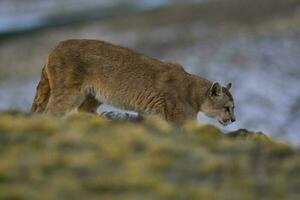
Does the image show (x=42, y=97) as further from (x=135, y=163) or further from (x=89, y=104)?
(x=135, y=163)

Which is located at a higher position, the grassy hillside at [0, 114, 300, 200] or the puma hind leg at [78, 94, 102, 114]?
the puma hind leg at [78, 94, 102, 114]

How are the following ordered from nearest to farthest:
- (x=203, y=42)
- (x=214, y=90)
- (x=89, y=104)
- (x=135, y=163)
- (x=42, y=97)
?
(x=135, y=163) → (x=42, y=97) → (x=89, y=104) → (x=214, y=90) → (x=203, y=42)

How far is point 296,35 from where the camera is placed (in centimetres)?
3644

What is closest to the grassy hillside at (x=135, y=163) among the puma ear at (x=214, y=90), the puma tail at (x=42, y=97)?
the puma tail at (x=42, y=97)

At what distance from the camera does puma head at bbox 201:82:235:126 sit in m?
16.5

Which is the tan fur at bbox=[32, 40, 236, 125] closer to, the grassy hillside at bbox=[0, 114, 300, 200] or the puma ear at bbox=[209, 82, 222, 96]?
the puma ear at bbox=[209, 82, 222, 96]

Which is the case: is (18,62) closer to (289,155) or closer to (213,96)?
(213,96)

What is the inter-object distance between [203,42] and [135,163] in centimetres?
2925

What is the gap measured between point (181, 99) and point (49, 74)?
2426 millimetres

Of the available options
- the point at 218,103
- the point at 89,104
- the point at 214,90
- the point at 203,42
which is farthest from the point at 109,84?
the point at 203,42

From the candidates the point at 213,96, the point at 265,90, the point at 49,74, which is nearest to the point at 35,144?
the point at 49,74

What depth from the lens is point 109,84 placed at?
15.6 metres

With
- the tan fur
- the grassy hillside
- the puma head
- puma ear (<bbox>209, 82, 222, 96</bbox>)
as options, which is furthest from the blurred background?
the grassy hillside

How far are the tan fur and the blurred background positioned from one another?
803 cm
